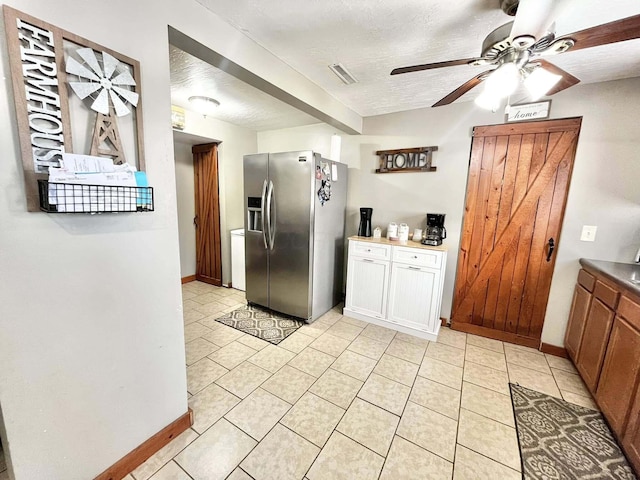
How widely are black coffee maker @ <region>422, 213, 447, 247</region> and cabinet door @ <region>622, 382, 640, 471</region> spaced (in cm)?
163

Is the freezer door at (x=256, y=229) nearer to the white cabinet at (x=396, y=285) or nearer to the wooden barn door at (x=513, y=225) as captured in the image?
the white cabinet at (x=396, y=285)

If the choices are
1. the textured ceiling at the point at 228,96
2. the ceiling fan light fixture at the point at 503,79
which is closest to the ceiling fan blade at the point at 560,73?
the ceiling fan light fixture at the point at 503,79

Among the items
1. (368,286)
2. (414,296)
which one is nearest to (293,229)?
(368,286)

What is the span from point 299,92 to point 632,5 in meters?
1.92

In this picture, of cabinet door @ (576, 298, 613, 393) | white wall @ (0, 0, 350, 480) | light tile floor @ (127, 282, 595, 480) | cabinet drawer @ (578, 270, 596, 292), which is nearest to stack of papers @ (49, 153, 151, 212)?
white wall @ (0, 0, 350, 480)

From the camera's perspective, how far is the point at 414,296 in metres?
2.70

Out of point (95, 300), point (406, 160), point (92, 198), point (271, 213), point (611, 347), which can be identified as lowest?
point (611, 347)

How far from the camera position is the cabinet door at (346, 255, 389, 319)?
287cm

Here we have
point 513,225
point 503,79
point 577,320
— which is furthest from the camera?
point 513,225

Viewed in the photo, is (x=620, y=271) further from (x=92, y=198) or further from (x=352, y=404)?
(x=92, y=198)

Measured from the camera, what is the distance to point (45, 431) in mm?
1073

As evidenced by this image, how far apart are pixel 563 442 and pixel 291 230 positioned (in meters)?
2.57

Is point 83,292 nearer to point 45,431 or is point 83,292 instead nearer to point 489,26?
point 45,431

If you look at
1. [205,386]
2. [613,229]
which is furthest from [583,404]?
[205,386]
